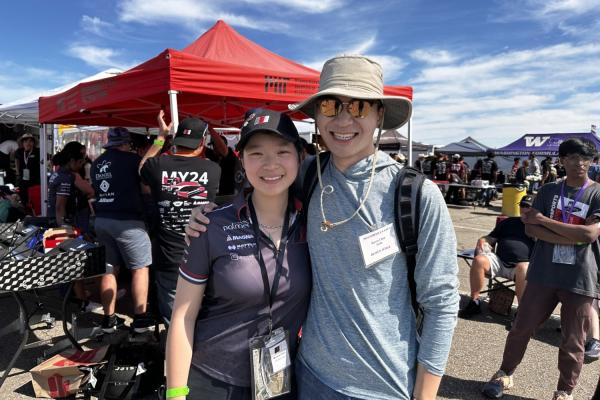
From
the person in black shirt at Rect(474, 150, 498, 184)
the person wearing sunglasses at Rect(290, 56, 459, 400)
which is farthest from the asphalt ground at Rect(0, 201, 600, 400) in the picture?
the person in black shirt at Rect(474, 150, 498, 184)

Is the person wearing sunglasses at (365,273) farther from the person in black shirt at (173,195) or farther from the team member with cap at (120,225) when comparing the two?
the team member with cap at (120,225)

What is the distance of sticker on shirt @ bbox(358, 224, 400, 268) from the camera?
112 cm

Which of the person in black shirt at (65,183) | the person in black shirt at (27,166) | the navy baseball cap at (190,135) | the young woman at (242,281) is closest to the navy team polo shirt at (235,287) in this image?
the young woman at (242,281)

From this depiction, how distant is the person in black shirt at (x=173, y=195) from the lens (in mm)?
2938

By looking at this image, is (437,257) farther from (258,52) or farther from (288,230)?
(258,52)

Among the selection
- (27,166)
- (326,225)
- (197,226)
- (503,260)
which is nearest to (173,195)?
(197,226)

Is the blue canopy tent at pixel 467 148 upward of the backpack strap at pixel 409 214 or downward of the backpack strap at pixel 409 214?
upward

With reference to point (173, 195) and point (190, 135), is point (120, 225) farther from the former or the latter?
point (190, 135)

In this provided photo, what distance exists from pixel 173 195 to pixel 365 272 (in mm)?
2151

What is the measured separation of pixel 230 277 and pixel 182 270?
16 centimetres

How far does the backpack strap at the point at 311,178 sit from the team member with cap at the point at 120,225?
2651 mm

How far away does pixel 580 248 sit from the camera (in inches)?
109

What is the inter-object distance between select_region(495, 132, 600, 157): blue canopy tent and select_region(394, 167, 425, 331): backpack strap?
2619 cm

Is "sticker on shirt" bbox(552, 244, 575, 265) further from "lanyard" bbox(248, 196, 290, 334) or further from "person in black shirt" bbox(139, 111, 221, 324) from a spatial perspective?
"person in black shirt" bbox(139, 111, 221, 324)
